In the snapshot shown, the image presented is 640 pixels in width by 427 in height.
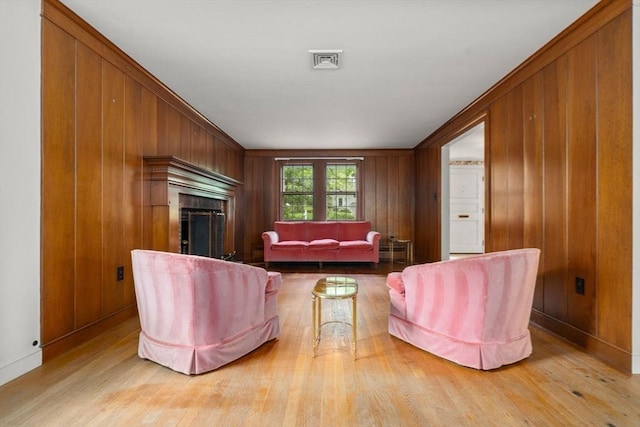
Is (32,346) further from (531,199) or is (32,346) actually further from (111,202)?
(531,199)

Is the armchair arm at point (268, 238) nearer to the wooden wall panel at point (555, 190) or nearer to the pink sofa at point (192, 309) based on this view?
the pink sofa at point (192, 309)

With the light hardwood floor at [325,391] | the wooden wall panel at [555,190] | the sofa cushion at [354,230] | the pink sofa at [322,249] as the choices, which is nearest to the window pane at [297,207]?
the pink sofa at [322,249]

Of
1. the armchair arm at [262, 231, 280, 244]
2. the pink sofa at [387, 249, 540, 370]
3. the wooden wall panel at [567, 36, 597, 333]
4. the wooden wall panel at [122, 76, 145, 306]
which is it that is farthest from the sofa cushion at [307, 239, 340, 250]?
the wooden wall panel at [567, 36, 597, 333]

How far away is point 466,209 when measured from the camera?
7891mm

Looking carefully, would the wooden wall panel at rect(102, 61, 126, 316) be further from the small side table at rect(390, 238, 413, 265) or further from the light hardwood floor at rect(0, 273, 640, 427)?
the small side table at rect(390, 238, 413, 265)

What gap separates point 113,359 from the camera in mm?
2178

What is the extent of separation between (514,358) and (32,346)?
3.06 meters

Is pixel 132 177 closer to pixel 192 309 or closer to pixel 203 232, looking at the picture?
pixel 203 232

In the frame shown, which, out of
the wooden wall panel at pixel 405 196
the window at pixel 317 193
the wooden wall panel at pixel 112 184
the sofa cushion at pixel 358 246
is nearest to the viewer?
the wooden wall panel at pixel 112 184

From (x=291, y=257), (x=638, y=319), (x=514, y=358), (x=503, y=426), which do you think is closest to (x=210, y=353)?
(x=503, y=426)

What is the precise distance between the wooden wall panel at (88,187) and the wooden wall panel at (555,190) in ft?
12.0

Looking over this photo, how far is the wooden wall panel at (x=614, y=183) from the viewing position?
196 cm

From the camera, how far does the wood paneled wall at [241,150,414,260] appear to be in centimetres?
680

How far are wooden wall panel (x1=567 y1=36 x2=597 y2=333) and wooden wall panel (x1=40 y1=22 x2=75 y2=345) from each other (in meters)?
3.63
